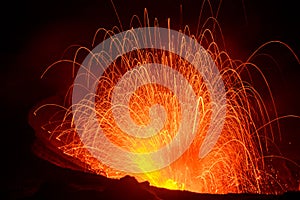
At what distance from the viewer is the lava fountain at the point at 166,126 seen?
1264 centimetres

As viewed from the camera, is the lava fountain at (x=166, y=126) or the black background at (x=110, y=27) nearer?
the lava fountain at (x=166, y=126)

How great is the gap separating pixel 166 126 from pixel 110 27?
9.54 meters

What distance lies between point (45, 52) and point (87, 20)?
3.61 m

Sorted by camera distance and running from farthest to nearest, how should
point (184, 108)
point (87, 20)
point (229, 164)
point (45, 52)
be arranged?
point (87, 20), point (45, 52), point (184, 108), point (229, 164)

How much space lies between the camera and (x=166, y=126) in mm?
14664

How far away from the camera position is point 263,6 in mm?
24172

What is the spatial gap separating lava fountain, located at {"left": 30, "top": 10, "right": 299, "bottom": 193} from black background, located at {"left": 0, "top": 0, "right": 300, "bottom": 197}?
2.30ft

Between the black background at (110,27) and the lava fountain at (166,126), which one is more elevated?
the black background at (110,27)

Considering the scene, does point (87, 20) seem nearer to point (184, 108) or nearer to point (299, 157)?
point (184, 108)

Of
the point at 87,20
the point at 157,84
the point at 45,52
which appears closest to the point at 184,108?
the point at 157,84

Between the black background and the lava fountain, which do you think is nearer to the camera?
the lava fountain

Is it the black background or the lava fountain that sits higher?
the black background

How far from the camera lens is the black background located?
16.6m

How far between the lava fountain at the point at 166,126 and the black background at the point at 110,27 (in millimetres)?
702
